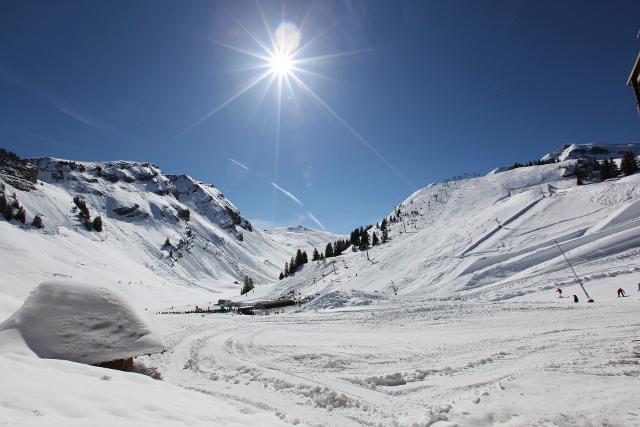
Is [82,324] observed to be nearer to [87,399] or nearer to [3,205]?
[87,399]

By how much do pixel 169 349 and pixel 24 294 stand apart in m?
62.2

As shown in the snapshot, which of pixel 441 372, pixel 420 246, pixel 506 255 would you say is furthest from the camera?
pixel 420 246

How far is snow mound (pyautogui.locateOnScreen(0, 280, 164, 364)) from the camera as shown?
815cm

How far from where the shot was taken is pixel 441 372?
33.4 ft

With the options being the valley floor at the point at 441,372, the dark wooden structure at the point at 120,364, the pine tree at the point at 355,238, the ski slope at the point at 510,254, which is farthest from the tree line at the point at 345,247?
the dark wooden structure at the point at 120,364

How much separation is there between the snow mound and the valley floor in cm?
237

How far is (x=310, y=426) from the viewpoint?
6.98 metres

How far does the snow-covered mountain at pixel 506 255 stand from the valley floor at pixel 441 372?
58.1 ft

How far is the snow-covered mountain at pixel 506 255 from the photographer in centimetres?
3475

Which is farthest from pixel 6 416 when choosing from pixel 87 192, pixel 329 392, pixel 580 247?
pixel 87 192

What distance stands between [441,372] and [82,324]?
10.7m

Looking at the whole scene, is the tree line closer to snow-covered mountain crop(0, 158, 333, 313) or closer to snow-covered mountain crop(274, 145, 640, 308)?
snow-covered mountain crop(274, 145, 640, 308)

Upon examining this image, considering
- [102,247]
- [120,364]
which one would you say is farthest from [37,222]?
[120,364]

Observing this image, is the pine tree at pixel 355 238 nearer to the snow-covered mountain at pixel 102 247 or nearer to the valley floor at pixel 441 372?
the snow-covered mountain at pixel 102 247
